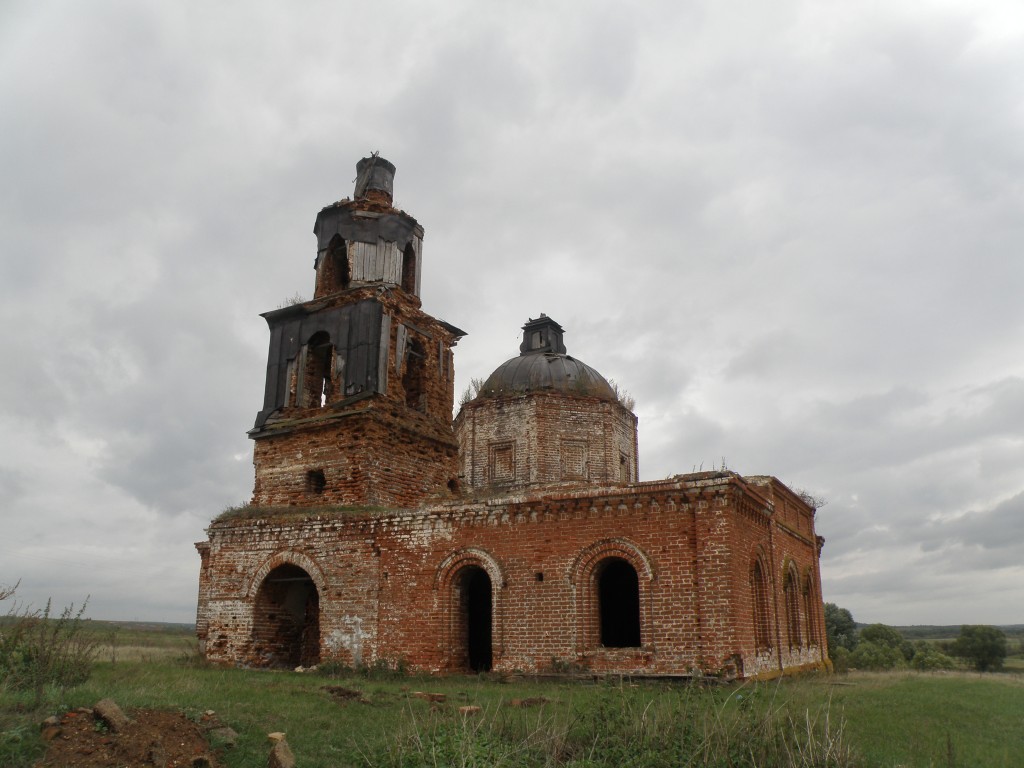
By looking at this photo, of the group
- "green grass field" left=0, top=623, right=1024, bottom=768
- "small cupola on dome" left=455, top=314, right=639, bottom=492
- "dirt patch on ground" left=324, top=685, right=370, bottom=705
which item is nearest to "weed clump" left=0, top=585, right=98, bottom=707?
"green grass field" left=0, top=623, right=1024, bottom=768

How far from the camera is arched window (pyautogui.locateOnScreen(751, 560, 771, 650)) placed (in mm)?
14438

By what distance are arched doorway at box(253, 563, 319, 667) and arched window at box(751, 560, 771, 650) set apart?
933 cm

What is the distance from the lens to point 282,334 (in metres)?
19.3

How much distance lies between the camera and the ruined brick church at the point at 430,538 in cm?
1309

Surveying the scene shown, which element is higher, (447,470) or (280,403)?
(280,403)

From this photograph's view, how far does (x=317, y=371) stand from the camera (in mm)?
19234

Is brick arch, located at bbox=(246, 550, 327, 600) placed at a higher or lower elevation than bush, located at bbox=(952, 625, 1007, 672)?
higher

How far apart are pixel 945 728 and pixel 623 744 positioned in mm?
4899

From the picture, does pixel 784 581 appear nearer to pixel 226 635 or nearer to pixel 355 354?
pixel 355 354

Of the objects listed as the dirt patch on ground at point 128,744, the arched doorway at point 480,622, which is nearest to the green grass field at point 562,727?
the dirt patch on ground at point 128,744

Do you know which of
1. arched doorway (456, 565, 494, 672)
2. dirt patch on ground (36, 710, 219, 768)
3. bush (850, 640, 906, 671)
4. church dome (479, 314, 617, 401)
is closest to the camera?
dirt patch on ground (36, 710, 219, 768)

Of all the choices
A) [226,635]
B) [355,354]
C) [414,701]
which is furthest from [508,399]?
[414,701]

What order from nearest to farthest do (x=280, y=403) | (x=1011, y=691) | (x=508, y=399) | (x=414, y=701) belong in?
(x=414, y=701), (x=1011, y=691), (x=280, y=403), (x=508, y=399)

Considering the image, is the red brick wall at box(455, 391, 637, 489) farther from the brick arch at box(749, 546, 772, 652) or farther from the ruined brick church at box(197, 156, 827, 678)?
the brick arch at box(749, 546, 772, 652)
